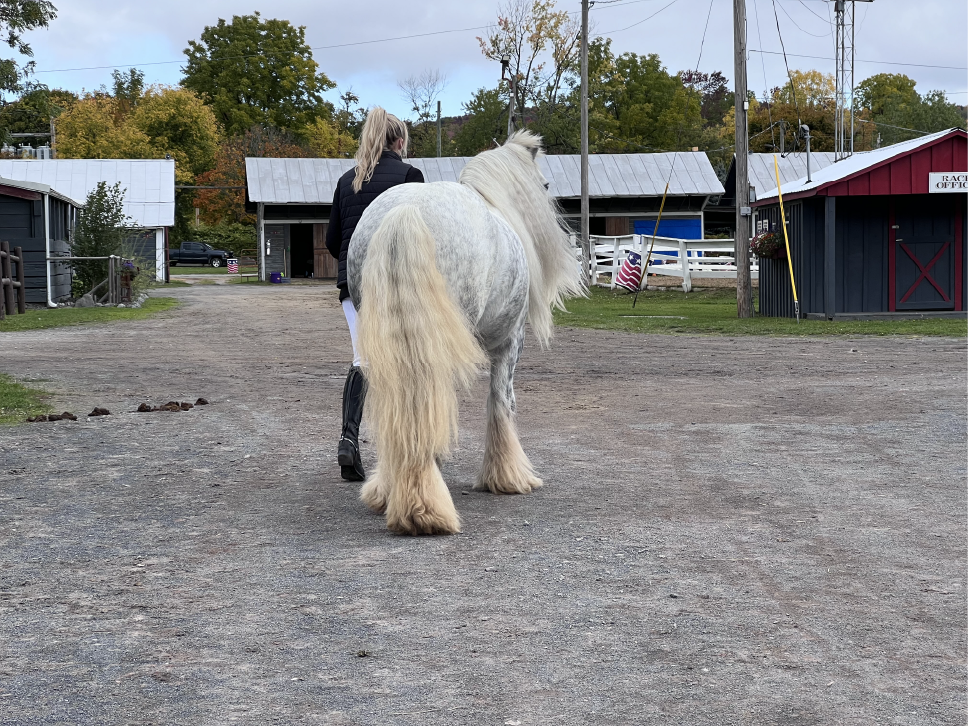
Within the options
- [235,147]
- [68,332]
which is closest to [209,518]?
[68,332]

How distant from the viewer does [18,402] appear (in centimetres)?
933

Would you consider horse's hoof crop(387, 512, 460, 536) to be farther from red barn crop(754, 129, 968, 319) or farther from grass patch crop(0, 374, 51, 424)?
red barn crop(754, 129, 968, 319)

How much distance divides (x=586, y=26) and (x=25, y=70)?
18371mm

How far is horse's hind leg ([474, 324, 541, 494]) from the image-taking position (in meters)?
5.76

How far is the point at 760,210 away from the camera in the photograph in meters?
23.5

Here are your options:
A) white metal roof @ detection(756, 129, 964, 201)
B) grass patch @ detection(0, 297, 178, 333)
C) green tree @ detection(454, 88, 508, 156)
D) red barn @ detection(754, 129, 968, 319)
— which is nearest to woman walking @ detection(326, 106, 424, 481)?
grass patch @ detection(0, 297, 178, 333)

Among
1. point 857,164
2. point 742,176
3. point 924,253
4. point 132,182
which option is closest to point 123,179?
point 132,182

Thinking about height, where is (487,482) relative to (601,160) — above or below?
below

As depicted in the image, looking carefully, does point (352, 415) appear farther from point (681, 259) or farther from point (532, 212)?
point (681, 259)

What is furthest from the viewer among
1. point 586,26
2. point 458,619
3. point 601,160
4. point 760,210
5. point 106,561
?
point 601,160

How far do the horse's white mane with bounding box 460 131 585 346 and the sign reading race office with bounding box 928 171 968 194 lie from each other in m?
15.3

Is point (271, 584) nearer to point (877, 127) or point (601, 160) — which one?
point (601, 160)

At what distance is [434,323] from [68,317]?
1806cm

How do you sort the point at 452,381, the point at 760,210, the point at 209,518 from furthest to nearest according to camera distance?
the point at 760,210 < the point at 209,518 < the point at 452,381
